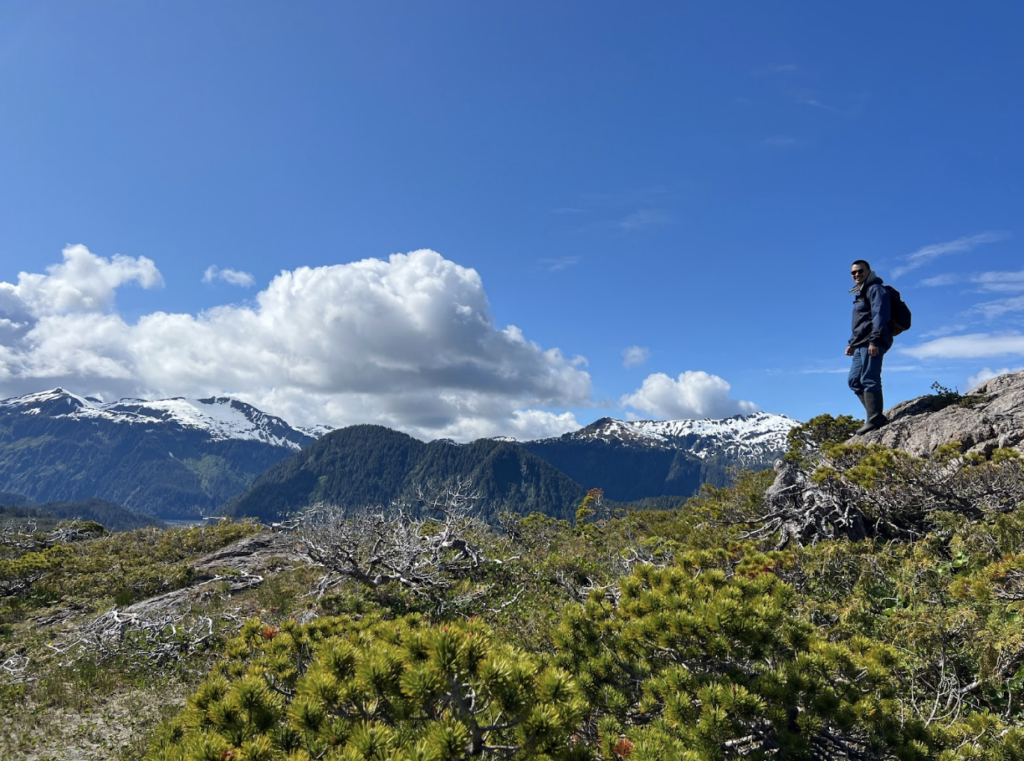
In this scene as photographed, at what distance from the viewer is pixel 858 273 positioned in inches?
521

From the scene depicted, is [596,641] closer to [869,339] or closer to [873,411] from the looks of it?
[869,339]

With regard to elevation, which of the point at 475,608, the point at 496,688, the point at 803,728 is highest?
the point at 496,688

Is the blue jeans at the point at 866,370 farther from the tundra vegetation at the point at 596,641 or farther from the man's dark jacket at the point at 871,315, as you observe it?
the tundra vegetation at the point at 596,641

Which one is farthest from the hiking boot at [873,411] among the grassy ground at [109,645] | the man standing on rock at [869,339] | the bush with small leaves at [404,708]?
the grassy ground at [109,645]

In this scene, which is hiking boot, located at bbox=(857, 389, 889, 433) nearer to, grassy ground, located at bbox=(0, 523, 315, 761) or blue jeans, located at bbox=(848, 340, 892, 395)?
blue jeans, located at bbox=(848, 340, 892, 395)

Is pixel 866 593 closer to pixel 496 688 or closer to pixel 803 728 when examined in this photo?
pixel 803 728

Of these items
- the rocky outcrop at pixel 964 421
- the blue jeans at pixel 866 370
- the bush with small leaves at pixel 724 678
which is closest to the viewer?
the bush with small leaves at pixel 724 678

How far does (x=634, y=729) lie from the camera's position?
→ 147 inches

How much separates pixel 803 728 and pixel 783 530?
30.3ft

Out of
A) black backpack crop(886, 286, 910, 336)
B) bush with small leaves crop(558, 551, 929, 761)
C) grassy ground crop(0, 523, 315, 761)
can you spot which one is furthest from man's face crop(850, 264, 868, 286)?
grassy ground crop(0, 523, 315, 761)

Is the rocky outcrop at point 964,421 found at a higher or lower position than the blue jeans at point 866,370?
lower

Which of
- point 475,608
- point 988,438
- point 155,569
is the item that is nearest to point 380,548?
point 475,608

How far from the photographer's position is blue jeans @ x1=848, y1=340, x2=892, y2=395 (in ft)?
42.0

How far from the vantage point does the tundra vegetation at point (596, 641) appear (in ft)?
10.6
